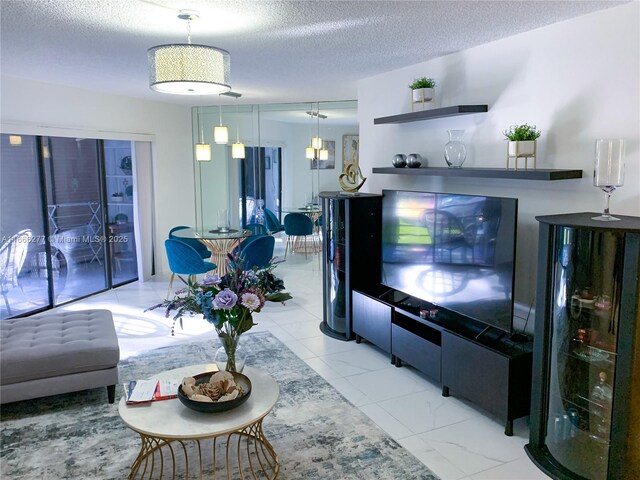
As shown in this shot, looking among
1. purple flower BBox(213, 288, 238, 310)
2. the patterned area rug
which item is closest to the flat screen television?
the patterned area rug

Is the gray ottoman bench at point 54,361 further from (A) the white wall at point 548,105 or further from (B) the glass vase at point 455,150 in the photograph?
(A) the white wall at point 548,105

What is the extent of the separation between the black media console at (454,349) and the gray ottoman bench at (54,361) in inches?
79.6

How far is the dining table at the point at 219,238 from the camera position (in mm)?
5852

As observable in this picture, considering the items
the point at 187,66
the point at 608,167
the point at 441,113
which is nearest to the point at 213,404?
the point at 187,66

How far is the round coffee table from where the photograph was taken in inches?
87.7

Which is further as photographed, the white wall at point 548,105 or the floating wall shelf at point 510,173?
the floating wall shelf at point 510,173

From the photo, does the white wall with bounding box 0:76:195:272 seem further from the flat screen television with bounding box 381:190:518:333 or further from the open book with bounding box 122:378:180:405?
the flat screen television with bounding box 381:190:518:333

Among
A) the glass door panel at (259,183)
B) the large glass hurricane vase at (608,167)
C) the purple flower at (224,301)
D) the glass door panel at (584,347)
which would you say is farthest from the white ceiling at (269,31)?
the glass door panel at (259,183)

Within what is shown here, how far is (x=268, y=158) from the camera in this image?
8.31m

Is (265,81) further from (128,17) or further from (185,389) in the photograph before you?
(185,389)

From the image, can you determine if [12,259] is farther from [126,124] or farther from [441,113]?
[441,113]

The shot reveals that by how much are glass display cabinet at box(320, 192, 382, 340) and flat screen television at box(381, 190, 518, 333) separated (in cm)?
20

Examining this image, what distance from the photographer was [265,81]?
5188 mm

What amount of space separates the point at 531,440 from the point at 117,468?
228cm
